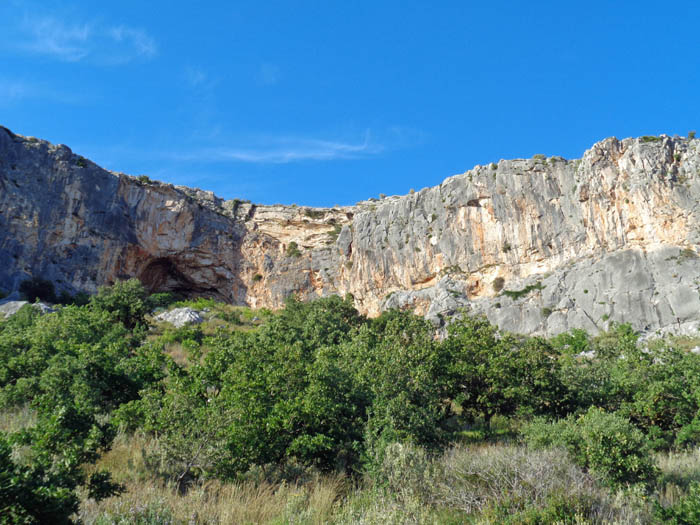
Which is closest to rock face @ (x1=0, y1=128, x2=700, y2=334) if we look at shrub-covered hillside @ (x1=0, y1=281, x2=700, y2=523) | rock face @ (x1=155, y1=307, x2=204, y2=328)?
rock face @ (x1=155, y1=307, x2=204, y2=328)

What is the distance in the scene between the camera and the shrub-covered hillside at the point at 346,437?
20.2 feet

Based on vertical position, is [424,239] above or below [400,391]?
above

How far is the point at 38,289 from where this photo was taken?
41.5 metres

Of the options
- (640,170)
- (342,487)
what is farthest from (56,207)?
(640,170)

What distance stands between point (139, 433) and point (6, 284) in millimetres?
40425

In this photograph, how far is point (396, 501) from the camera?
22.9 feet

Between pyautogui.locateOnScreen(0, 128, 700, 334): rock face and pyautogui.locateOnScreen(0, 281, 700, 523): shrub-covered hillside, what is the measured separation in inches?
1104

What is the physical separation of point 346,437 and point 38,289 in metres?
42.7

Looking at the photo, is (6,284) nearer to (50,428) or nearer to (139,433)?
(139,433)

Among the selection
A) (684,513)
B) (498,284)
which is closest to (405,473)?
(684,513)

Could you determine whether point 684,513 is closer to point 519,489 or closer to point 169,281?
point 519,489

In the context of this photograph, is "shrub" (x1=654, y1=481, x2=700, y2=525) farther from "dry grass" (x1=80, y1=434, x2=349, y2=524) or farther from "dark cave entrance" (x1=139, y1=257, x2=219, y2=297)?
"dark cave entrance" (x1=139, y1=257, x2=219, y2=297)

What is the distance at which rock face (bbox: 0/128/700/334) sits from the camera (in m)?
40.0

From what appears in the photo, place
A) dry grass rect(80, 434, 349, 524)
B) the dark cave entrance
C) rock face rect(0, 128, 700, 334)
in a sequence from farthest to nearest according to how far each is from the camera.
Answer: the dark cave entrance
rock face rect(0, 128, 700, 334)
dry grass rect(80, 434, 349, 524)
